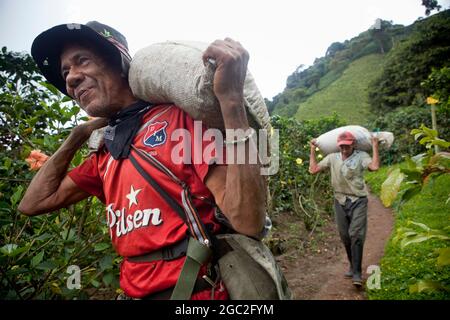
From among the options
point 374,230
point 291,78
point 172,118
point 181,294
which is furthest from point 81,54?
point 291,78

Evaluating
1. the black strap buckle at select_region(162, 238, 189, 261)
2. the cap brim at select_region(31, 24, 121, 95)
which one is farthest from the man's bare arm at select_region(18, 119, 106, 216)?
the black strap buckle at select_region(162, 238, 189, 261)

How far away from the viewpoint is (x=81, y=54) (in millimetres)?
1433

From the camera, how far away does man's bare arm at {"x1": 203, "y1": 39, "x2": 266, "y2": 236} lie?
3.19 feet

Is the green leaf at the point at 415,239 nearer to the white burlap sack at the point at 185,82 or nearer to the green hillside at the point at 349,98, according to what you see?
the white burlap sack at the point at 185,82

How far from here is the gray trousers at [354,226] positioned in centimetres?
407

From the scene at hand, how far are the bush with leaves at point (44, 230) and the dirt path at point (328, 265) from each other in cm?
271

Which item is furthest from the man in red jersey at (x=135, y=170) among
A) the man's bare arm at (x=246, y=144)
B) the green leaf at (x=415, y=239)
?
the green leaf at (x=415, y=239)

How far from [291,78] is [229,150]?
185 feet

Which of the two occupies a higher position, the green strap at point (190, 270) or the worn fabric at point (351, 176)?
the green strap at point (190, 270)

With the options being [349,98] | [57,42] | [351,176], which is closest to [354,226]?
[351,176]

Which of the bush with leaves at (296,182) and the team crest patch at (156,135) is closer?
the team crest patch at (156,135)

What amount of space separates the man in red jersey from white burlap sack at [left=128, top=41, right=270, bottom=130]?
0.22ft

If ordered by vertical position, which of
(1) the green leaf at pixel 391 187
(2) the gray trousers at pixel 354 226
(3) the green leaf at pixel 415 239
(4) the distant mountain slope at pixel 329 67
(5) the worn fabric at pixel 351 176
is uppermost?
(4) the distant mountain slope at pixel 329 67
